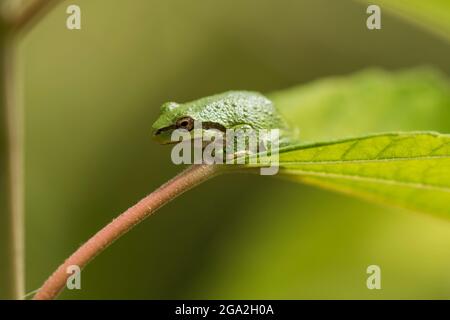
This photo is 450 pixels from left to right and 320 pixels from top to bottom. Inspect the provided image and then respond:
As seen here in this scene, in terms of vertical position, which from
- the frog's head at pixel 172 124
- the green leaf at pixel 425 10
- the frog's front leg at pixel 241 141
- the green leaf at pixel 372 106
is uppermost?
the green leaf at pixel 425 10

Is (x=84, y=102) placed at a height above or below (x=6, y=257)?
above

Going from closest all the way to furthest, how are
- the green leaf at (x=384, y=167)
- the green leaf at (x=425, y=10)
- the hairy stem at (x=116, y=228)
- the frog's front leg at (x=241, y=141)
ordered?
the hairy stem at (x=116, y=228) → the green leaf at (x=384, y=167) → the frog's front leg at (x=241, y=141) → the green leaf at (x=425, y=10)

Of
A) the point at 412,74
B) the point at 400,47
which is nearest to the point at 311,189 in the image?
the point at 412,74

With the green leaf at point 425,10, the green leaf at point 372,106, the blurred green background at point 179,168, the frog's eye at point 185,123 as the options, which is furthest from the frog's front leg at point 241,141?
the blurred green background at point 179,168

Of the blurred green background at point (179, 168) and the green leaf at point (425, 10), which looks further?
the blurred green background at point (179, 168)

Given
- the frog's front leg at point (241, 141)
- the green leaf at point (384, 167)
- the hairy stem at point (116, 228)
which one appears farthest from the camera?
the frog's front leg at point (241, 141)

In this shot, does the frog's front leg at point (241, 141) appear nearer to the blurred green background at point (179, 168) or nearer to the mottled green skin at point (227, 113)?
the mottled green skin at point (227, 113)
